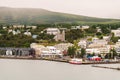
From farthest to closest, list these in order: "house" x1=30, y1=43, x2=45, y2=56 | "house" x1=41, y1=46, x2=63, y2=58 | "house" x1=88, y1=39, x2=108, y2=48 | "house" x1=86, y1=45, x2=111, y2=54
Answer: "house" x1=88, y1=39, x2=108, y2=48, "house" x1=30, y1=43, x2=45, y2=56, "house" x1=41, y1=46, x2=63, y2=58, "house" x1=86, y1=45, x2=111, y2=54

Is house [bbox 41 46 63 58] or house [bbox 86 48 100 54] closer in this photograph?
house [bbox 86 48 100 54]

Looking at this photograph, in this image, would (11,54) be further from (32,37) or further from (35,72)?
(35,72)

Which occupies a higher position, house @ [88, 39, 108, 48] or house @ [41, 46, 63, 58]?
house @ [88, 39, 108, 48]

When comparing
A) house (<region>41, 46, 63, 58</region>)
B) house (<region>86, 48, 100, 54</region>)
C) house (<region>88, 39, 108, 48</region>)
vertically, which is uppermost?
house (<region>86, 48, 100, 54</region>)

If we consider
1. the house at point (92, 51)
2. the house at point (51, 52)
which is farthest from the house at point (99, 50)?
the house at point (51, 52)

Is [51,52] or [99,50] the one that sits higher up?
[99,50]

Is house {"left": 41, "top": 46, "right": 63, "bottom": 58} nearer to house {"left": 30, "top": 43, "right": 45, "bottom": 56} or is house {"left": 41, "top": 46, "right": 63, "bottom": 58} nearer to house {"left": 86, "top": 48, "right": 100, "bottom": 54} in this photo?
house {"left": 30, "top": 43, "right": 45, "bottom": 56}

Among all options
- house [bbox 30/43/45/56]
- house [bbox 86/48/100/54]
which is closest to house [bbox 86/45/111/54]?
house [bbox 86/48/100/54]

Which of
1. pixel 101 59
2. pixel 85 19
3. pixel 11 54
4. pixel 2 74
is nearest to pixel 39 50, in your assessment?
pixel 11 54

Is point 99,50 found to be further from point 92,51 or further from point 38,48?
point 38,48

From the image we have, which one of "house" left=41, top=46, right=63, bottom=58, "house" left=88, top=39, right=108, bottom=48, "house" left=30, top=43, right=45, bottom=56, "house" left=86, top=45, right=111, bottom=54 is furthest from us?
"house" left=88, top=39, right=108, bottom=48

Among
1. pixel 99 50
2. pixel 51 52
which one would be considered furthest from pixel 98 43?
pixel 51 52
